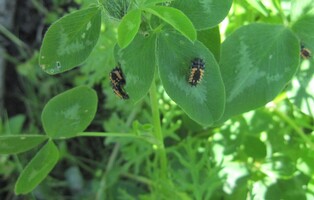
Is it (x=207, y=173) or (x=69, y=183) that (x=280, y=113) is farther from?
(x=69, y=183)

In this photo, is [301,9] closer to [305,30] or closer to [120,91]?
[305,30]

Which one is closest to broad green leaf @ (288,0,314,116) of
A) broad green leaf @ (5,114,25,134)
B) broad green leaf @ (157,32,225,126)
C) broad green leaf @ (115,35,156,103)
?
broad green leaf @ (157,32,225,126)

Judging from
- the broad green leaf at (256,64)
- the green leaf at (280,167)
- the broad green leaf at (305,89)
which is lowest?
the green leaf at (280,167)

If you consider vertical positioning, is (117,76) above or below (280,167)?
above

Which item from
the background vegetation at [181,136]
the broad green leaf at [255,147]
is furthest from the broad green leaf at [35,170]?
the broad green leaf at [255,147]

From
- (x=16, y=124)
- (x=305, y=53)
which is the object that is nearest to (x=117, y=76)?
(x=305, y=53)

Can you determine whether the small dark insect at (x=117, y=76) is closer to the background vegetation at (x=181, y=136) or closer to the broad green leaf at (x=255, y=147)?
the background vegetation at (x=181, y=136)

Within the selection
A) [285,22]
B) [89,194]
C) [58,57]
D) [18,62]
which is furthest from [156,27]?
[18,62]
